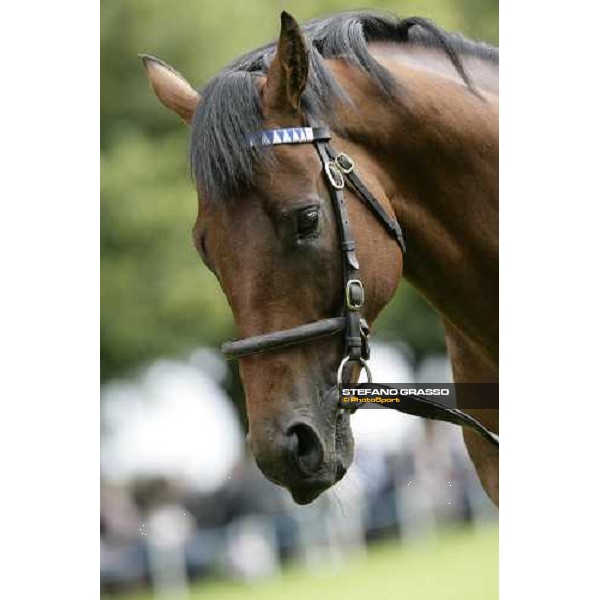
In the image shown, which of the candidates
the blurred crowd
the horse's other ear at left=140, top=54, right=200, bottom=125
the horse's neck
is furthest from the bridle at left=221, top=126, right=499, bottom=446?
the blurred crowd

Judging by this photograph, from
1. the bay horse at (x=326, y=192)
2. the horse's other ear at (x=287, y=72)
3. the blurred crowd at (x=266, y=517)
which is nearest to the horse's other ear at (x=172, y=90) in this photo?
the bay horse at (x=326, y=192)

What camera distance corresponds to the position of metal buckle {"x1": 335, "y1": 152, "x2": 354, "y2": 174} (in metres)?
2.67

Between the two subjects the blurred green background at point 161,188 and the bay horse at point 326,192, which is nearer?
the bay horse at point 326,192

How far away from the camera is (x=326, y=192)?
103 inches

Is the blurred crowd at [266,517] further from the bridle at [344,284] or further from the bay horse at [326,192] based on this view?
the bridle at [344,284]

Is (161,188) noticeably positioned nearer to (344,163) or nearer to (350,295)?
(344,163)

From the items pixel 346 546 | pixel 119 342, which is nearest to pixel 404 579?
pixel 346 546

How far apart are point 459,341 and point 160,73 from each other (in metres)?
1.34

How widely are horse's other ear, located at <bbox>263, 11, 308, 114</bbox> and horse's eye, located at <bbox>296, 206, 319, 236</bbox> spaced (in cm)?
30

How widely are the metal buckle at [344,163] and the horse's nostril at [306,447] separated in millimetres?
687

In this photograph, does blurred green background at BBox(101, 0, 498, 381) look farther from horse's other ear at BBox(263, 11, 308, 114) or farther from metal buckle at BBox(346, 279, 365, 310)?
metal buckle at BBox(346, 279, 365, 310)

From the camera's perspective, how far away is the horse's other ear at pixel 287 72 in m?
2.56

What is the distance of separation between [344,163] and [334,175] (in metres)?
0.06
